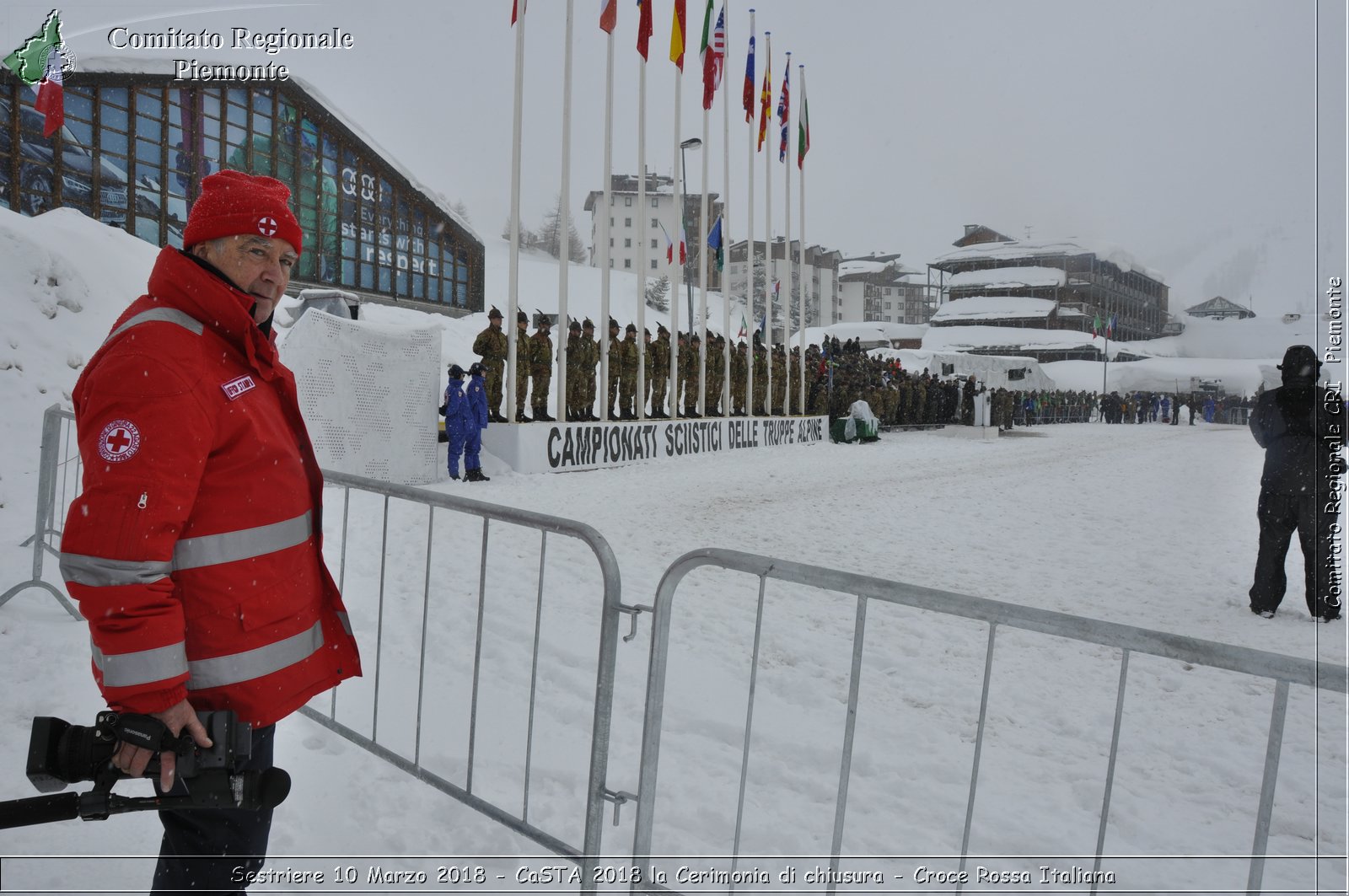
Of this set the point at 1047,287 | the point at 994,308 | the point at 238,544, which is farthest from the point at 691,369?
the point at 994,308

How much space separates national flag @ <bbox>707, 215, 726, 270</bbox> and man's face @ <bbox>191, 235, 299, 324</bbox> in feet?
58.5

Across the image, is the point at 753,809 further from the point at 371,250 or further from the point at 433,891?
the point at 371,250

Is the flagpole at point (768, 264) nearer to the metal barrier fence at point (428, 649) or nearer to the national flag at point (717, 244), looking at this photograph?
the national flag at point (717, 244)

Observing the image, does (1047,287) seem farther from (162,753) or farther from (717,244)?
(162,753)

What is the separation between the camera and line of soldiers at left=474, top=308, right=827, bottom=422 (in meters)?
13.4

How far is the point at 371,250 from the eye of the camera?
2855 cm

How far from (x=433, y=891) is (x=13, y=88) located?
80.0ft

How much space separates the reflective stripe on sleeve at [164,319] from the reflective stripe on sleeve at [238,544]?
0.43 metres

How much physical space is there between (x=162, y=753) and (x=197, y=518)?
46 centimetres

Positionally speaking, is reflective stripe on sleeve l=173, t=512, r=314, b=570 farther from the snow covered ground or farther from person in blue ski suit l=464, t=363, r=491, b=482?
person in blue ski suit l=464, t=363, r=491, b=482

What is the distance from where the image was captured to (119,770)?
157 cm

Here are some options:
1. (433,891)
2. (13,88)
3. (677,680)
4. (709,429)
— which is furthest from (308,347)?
(13,88)

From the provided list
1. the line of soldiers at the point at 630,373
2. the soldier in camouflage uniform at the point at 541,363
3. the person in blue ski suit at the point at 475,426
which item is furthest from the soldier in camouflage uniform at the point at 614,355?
the person in blue ski suit at the point at 475,426

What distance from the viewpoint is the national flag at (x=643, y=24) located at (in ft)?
50.6
